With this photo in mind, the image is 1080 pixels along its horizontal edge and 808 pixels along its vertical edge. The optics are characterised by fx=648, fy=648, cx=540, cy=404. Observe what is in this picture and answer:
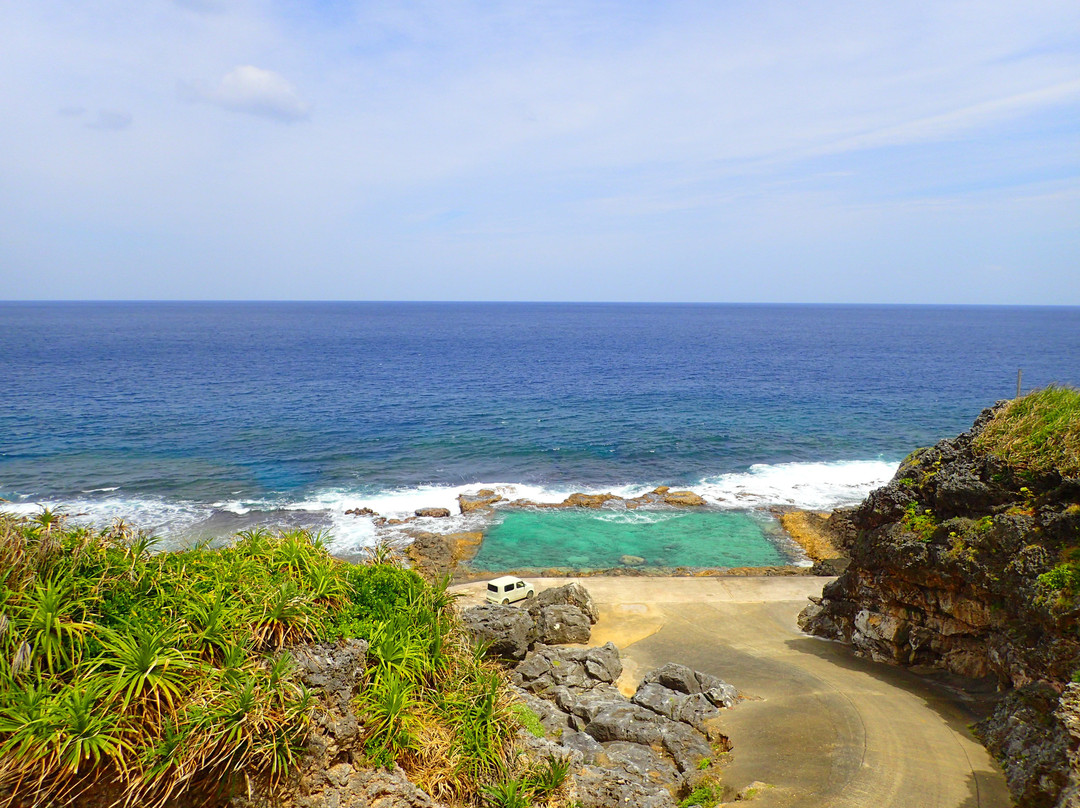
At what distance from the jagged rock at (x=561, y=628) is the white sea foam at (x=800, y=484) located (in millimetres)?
21524

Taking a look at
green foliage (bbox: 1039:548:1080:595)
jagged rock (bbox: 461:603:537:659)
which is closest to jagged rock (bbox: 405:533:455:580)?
jagged rock (bbox: 461:603:537:659)

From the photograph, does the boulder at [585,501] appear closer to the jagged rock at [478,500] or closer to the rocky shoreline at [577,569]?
the rocky shoreline at [577,569]

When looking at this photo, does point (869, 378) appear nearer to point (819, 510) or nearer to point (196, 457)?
point (819, 510)

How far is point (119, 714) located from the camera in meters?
7.46

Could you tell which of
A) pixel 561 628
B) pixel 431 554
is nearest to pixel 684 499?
pixel 431 554

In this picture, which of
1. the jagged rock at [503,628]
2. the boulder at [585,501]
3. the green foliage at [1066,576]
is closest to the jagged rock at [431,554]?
the boulder at [585,501]

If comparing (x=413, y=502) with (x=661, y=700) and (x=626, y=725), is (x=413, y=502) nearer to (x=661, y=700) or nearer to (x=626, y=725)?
(x=661, y=700)

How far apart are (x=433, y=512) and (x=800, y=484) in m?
25.3

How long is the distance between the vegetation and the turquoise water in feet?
74.2

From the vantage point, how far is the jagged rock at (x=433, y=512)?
129 ft

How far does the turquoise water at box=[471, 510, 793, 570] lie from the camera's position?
33.9 m

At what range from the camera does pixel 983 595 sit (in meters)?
17.0

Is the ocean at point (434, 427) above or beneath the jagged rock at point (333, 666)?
beneath

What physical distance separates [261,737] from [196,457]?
45818 millimetres
